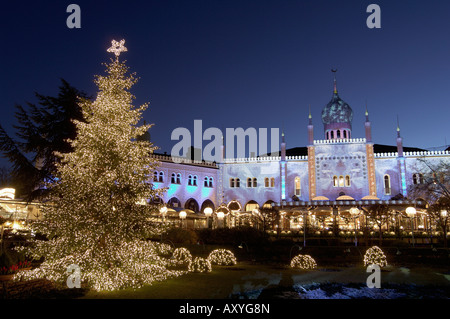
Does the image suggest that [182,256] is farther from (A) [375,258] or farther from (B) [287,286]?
(A) [375,258]

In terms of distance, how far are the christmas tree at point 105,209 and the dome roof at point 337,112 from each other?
114 feet

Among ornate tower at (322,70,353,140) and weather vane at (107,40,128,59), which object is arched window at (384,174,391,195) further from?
weather vane at (107,40,128,59)

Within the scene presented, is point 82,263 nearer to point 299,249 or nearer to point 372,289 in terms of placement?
point 372,289

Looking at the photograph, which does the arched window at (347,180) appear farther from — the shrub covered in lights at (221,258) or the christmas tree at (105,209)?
the christmas tree at (105,209)

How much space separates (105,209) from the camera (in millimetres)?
9953

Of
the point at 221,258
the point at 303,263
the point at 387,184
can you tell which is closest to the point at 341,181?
the point at 387,184

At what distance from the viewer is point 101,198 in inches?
396

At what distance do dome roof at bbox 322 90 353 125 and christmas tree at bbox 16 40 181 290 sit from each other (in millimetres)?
34621

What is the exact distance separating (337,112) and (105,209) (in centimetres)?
3671

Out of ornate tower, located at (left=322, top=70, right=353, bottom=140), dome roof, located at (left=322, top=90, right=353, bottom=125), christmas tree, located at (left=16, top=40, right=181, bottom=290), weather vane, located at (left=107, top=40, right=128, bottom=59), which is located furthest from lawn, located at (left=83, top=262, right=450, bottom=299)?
dome roof, located at (left=322, top=90, right=353, bottom=125)

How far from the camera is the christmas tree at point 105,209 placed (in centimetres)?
964

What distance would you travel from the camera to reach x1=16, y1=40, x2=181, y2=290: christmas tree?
380 inches

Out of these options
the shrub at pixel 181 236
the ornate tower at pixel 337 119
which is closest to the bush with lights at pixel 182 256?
the shrub at pixel 181 236
